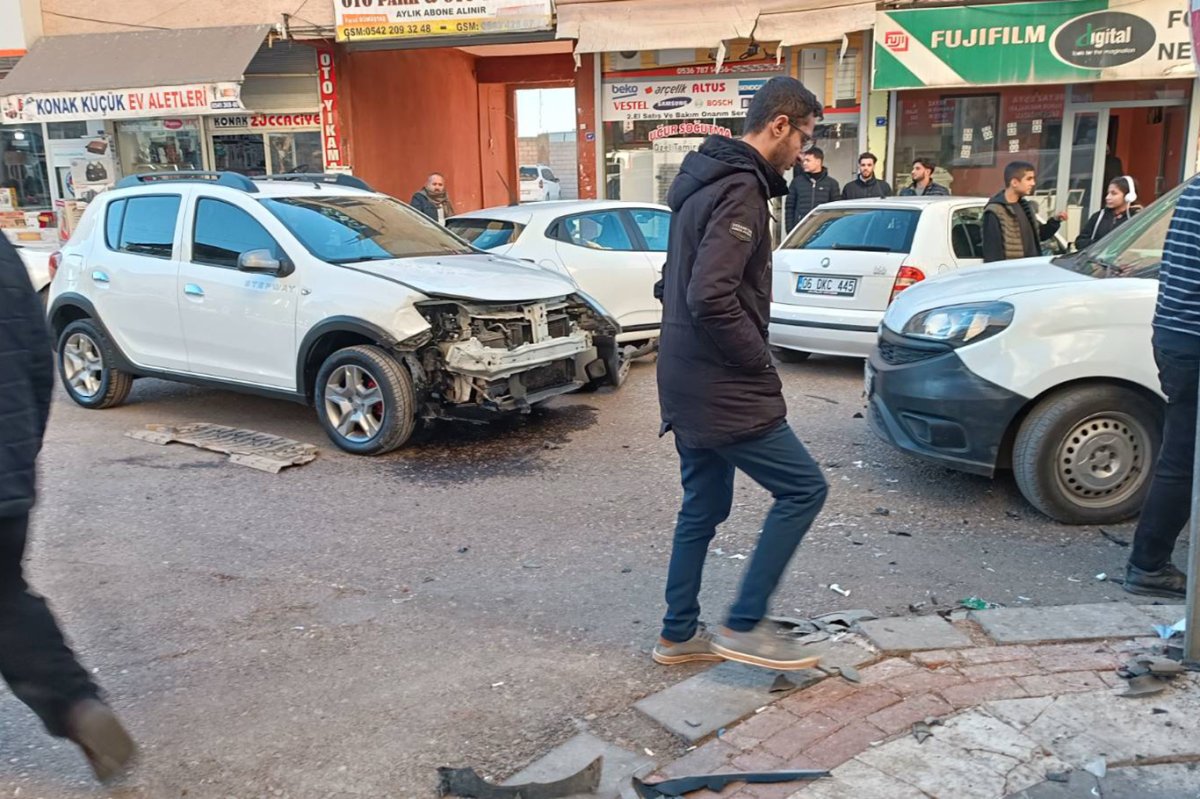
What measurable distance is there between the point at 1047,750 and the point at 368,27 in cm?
1459

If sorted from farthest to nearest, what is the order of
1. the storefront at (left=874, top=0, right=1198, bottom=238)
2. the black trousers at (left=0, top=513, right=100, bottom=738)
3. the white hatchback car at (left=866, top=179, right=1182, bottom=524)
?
the storefront at (left=874, top=0, right=1198, bottom=238), the white hatchback car at (left=866, top=179, right=1182, bottom=524), the black trousers at (left=0, top=513, right=100, bottom=738)

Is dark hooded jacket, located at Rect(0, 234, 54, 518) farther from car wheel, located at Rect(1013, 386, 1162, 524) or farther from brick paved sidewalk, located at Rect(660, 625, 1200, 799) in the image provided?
car wheel, located at Rect(1013, 386, 1162, 524)

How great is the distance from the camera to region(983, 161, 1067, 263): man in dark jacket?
313 inches

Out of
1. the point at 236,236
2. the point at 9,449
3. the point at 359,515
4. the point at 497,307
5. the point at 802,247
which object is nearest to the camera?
the point at 9,449

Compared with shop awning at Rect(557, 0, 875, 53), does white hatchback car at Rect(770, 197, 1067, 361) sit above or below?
below

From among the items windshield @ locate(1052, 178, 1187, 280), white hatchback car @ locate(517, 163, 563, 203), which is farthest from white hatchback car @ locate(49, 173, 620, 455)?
white hatchback car @ locate(517, 163, 563, 203)

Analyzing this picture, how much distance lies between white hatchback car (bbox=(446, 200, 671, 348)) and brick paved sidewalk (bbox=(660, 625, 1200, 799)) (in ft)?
19.4

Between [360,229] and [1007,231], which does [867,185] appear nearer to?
[1007,231]

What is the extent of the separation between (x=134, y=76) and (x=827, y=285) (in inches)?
473

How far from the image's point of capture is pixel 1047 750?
3.07m

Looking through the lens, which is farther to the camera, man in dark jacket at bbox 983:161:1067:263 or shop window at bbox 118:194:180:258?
man in dark jacket at bbox 983:161:1067:263

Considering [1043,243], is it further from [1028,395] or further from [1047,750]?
[1047,750]

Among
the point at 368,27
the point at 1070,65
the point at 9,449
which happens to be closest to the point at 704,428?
the point at 9,449

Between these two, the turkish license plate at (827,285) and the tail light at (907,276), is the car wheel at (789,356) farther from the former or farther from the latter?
the tail light at (907,276)
